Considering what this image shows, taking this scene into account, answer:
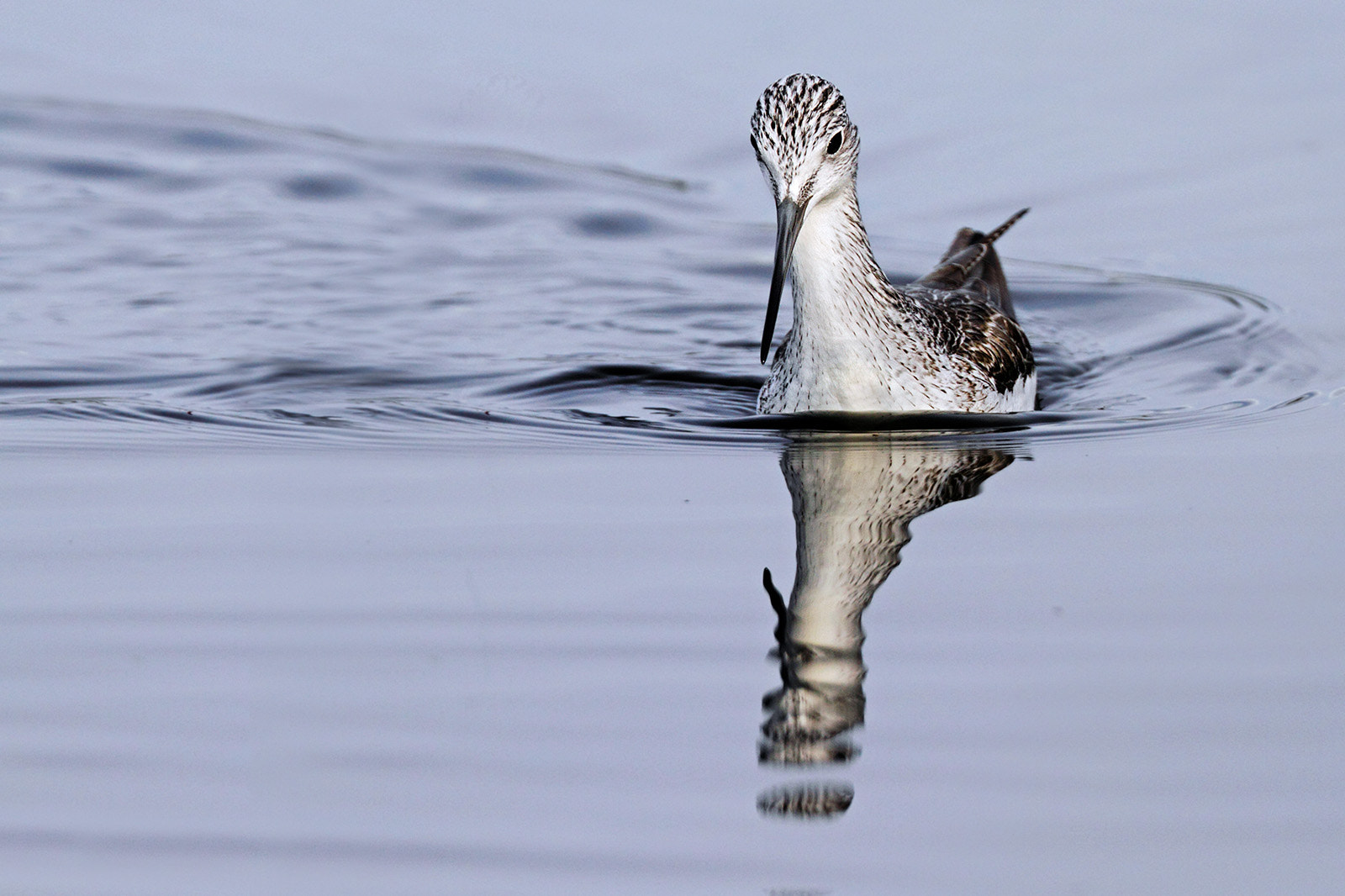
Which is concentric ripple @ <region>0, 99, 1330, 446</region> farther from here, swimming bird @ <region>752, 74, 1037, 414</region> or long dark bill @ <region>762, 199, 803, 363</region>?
long dark bill @ <region>762, 199, 803, 363</region>

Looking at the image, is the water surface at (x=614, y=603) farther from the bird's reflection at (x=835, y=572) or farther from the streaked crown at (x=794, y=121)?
the streaked crown at (x=794, y=121)

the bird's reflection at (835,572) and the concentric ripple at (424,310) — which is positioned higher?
the concentric ripple at (424,310)

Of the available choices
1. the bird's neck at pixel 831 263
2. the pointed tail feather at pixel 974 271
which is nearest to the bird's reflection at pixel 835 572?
the bird's neck at pixel 831 263

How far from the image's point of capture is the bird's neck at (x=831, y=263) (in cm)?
866

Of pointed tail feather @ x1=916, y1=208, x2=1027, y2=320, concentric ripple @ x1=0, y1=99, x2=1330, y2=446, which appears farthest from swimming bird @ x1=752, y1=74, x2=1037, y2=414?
pointed tail feather @ x1=916, y1=208, x2=1027, y2=320

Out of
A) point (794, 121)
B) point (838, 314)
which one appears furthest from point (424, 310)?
point (794, 121)

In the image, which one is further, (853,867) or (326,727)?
(326,727)

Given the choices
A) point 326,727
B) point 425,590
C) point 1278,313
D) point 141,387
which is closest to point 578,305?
point 141,387

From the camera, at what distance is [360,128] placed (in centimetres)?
1695

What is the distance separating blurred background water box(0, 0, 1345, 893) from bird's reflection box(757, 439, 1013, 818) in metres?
0.02

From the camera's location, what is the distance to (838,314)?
8.75 m

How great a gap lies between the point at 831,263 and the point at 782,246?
2.65 feet

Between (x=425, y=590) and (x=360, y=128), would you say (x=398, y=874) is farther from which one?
(x=360, y=128)

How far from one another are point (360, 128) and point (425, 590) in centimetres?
1115
